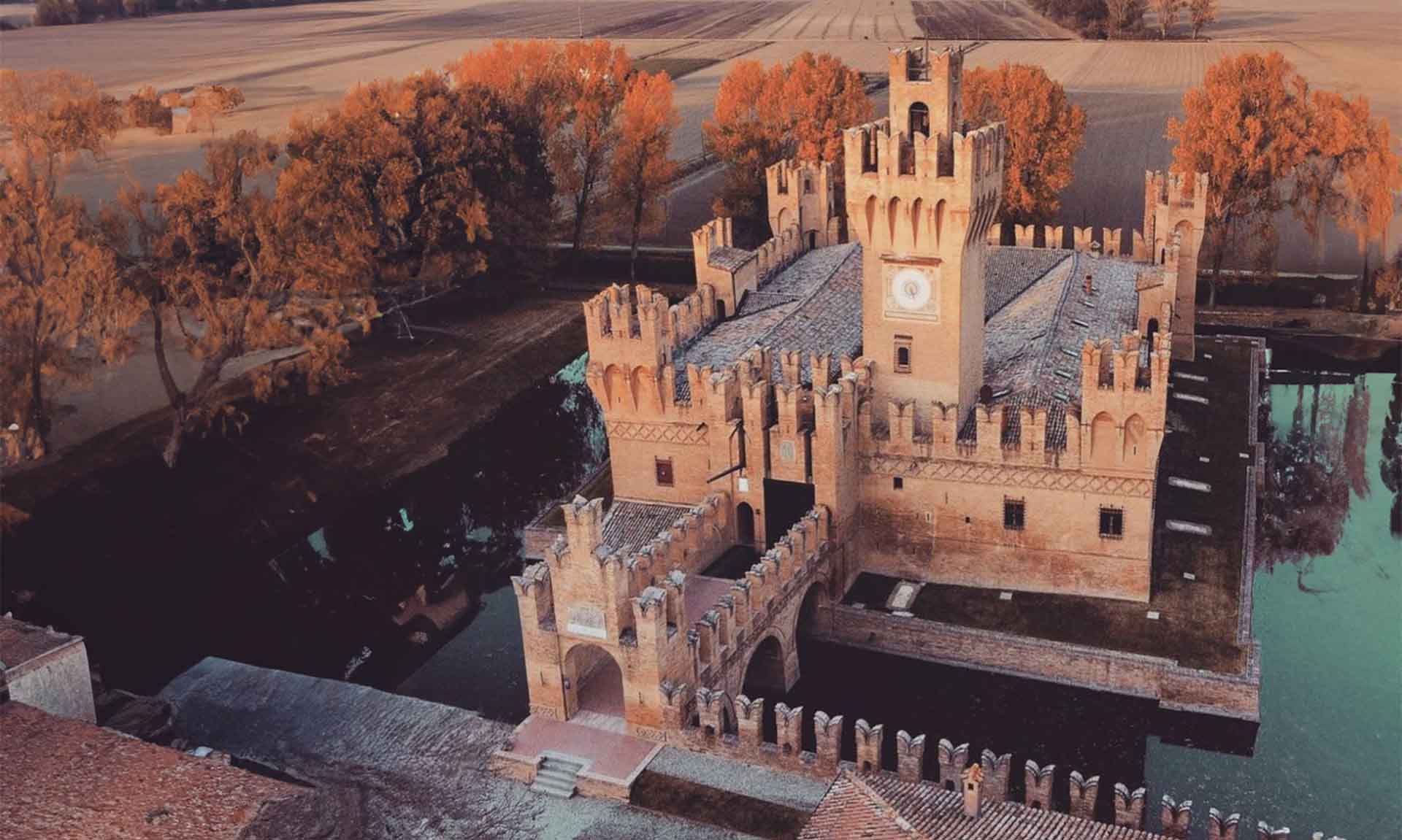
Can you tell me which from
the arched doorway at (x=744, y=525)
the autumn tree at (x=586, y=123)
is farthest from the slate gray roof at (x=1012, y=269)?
the autumn tree at (x=586, y=123)

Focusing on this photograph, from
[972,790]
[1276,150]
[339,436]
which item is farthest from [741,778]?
[1276,150]

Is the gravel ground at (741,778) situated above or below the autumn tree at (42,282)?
below

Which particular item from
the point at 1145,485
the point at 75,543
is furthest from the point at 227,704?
the point at 1145,485

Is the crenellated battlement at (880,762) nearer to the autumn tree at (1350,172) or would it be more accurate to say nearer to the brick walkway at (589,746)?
the brick walkway at (589,746)

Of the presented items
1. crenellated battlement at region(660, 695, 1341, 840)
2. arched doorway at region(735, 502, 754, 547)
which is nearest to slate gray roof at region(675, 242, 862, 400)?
arched doorway at region(735, 502, 754, 547)

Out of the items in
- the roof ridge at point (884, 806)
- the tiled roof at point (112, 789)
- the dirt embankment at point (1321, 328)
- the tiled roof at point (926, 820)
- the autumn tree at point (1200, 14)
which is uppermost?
the autumn tree at point (1200, 14)

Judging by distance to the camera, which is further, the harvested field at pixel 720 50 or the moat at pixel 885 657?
the harvested field at pixel 720 50

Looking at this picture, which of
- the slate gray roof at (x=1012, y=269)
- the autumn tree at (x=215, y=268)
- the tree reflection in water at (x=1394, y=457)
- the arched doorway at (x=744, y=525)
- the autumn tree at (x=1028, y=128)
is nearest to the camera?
the arched doorway at (x=744, y=525)

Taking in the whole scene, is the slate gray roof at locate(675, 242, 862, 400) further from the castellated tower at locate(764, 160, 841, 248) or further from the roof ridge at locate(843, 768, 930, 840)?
the roof ridge at locate(843, 768, 930, 840)
